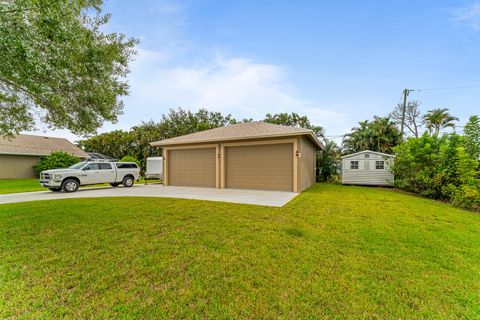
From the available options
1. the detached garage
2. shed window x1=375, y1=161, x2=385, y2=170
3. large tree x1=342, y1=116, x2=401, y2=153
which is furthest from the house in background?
large tree x1=342, y1=116, x2=401, y2=153

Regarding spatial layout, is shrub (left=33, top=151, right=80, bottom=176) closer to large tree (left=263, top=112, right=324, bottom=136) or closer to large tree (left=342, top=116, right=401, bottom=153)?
large tree (left=263, top=112, right=324, bottom=136)

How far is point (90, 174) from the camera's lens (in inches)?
461

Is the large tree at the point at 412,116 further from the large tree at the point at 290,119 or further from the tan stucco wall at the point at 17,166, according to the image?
the tan stucco wall at the point at 17,166

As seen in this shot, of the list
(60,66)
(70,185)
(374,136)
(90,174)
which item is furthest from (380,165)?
(70,185)

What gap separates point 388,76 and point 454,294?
14.5 metres

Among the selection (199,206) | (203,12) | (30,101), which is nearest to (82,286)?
(199,206)

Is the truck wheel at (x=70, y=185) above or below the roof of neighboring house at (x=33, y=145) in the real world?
below

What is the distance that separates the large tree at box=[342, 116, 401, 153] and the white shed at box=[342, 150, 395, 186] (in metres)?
5.42

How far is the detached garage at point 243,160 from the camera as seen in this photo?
10.8 meters

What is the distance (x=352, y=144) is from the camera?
21.4m

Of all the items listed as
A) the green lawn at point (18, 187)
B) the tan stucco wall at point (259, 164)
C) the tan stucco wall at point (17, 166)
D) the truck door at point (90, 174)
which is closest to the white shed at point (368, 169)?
the tan stucco wall at point (259, 164)

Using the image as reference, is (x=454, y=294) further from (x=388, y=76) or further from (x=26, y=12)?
(x=388, y=76)

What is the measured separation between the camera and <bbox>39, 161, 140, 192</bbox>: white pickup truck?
10.5m

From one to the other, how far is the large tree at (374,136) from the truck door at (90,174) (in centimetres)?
2054
